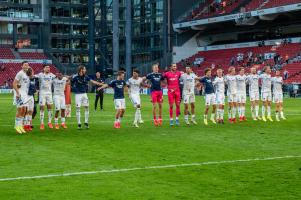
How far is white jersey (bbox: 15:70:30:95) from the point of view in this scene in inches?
738

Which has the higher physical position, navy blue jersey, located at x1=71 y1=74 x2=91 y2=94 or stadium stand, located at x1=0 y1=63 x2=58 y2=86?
stadium stand, located at x1=0 y1=63 x2=58 y2=86

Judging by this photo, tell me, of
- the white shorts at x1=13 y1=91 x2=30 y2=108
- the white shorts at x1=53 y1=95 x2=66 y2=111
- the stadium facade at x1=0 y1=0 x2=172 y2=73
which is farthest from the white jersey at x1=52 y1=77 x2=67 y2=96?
the stadium facade at x1=0 y1=0 x2=172 y2=73

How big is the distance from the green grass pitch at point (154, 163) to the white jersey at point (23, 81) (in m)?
1.50

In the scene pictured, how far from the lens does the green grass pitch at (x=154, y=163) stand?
31.4ft

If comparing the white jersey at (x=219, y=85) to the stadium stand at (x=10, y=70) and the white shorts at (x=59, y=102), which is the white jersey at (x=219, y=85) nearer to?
the white shorts at (x=59, y=102)

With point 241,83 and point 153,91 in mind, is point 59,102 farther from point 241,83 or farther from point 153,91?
point 241,83

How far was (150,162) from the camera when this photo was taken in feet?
41.2

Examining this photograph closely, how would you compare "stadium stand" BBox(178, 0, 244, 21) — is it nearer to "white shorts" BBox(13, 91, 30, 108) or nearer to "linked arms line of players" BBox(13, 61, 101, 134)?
"linked arms line of players" BBox(13, 61, 101, 134)

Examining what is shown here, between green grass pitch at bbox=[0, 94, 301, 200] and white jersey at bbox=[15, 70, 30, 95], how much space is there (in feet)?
4.93

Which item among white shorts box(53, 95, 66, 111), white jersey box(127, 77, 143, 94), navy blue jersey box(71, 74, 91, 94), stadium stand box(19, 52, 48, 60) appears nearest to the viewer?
navy blue jersey box(71, 74, 91, 94)

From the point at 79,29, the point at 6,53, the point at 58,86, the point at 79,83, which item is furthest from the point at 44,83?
the point at 79,29

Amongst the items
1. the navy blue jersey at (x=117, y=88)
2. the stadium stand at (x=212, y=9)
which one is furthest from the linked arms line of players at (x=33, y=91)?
the stadium stand at (x=212, y=9)

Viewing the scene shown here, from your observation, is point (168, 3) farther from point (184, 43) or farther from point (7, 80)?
point (7, 80)

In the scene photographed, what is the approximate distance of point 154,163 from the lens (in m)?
12.4
